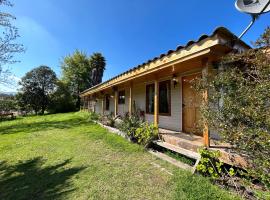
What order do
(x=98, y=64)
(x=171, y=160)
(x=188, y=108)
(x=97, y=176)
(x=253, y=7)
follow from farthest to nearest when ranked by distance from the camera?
1. (x=98, y=64)
2. (x=188, y=108)
3. (x=171, y=160)
4. (x=97, y=176)
5. (x=253, y=7)

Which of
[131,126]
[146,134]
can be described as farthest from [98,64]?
[146,134]

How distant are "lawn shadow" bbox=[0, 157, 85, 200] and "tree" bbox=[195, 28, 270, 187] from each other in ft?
9.68

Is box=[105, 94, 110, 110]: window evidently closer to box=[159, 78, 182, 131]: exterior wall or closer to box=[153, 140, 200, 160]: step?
box=[159, 78, 182, 131]: exterior wall

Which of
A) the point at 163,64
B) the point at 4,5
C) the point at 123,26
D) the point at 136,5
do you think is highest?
the point at 123,26

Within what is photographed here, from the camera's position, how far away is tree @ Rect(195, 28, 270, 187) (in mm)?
2190

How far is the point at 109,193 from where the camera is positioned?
3174mm

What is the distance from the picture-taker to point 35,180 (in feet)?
12.9

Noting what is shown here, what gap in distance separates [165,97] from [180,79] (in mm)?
1157

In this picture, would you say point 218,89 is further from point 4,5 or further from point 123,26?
point 123,26

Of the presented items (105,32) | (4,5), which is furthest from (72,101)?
(4,5)

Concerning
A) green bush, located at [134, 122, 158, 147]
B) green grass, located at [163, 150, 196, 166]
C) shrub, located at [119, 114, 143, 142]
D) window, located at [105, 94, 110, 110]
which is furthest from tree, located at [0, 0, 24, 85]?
window, located at [105, 94, 110, 110]

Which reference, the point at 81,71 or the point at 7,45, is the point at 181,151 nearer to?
the point at 7,45

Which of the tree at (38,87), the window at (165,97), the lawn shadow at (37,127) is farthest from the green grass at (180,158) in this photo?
the tree at (38,87)

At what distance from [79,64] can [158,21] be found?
22.4 meters
